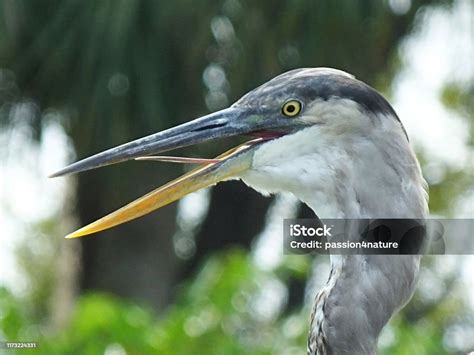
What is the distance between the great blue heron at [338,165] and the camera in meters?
1.85

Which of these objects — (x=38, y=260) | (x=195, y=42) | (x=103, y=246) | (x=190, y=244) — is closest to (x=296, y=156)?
(x=195, y=42)

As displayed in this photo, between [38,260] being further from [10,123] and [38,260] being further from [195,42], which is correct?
[195,42]

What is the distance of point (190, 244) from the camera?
20.9 ft

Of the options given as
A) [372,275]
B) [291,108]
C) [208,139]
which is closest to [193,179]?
[208,139]

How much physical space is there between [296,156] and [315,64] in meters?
3.03

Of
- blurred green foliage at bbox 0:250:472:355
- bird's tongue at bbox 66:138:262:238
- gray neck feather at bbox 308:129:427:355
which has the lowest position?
gray neck feather at bbox 308:129:427:355

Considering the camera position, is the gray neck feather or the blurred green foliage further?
the blurred green foliage

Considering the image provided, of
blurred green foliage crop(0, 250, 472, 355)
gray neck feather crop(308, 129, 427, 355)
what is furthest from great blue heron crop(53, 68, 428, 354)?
blurred green foliage crop(0, 250, 472, 355)

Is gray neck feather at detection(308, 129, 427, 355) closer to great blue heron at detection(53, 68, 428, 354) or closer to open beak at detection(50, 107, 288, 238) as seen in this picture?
great blue heron at detection(53, 68, 428, 354)

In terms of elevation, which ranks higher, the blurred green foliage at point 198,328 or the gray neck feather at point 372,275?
the blurred green foliage at point 198,328

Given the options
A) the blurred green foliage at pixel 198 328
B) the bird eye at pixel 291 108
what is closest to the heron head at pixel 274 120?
the bird eye at pixel 291 108

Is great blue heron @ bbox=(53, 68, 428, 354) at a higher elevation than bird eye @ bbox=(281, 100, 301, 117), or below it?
below

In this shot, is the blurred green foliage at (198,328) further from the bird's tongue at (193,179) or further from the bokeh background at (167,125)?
the bird's tongue at (193,179)

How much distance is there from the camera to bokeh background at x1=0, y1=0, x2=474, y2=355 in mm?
3676
